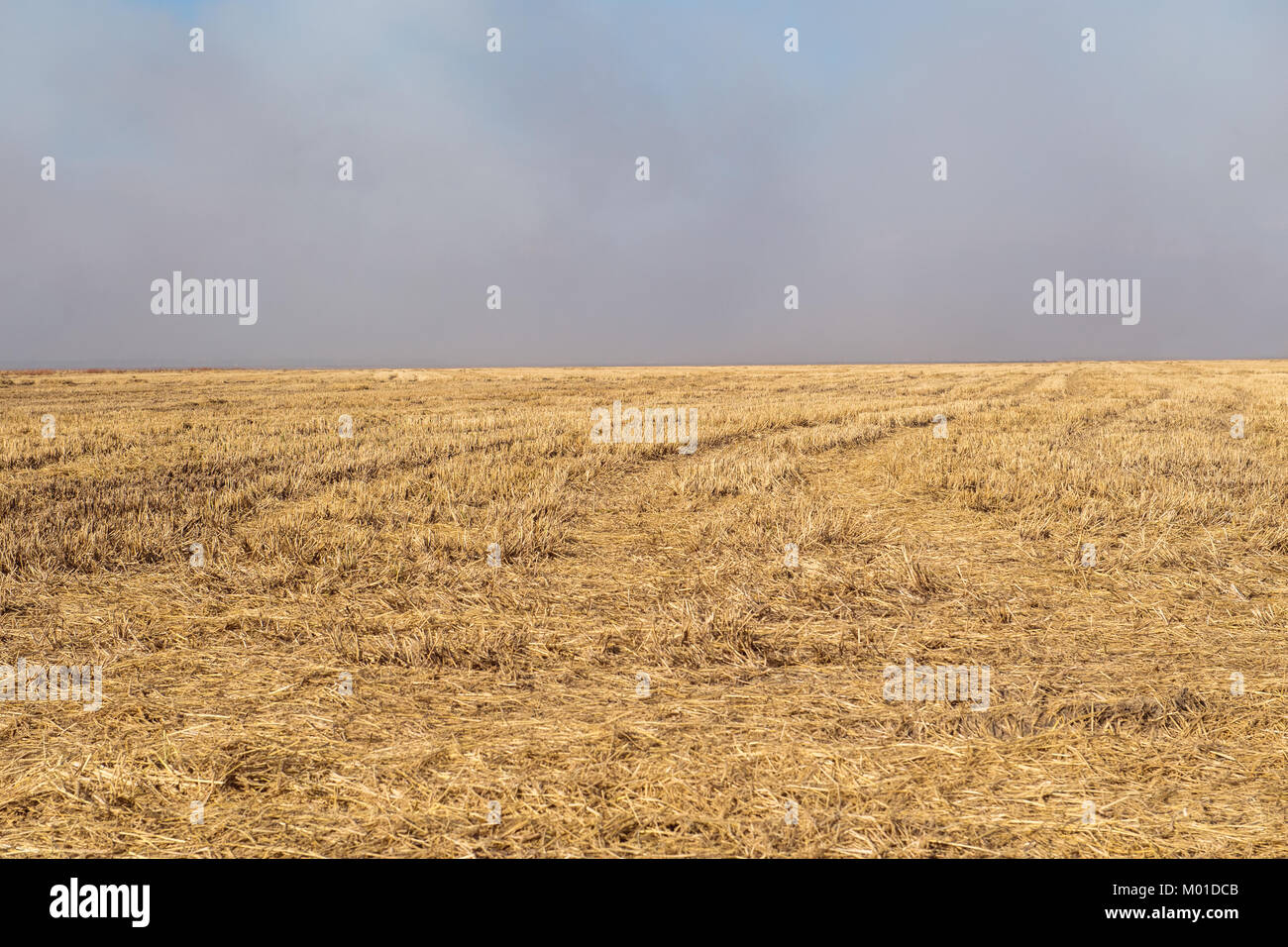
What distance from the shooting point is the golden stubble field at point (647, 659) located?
11.3ft

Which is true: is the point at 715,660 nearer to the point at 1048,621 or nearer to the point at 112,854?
the point at 1048,621

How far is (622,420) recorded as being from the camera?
21875 millimetres

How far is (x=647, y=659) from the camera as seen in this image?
5406mm

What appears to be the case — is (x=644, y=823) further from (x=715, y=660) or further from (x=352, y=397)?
(x=352, y=397)

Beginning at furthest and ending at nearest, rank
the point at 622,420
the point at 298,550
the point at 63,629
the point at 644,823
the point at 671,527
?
the point at 622,420 → the point at 671,527 → the point at 298,550 → the point at 63,629 → the point at 644,823

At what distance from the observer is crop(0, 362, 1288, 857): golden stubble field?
11.3ft

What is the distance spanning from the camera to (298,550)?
25.7ft

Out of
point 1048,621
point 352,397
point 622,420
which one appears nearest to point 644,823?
point 1048,621
